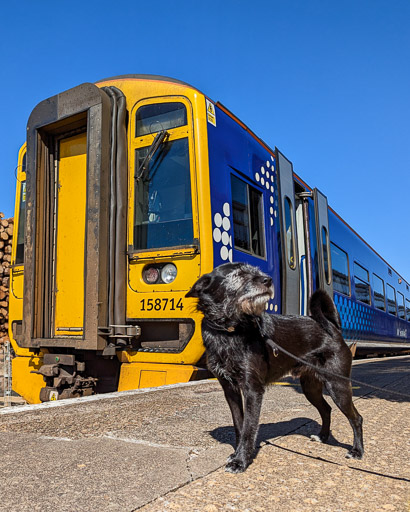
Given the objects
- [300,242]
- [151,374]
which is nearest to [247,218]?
[300,242]

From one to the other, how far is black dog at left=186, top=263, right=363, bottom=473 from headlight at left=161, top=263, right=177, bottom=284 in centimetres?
182

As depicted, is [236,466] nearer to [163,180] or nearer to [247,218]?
[163,180]

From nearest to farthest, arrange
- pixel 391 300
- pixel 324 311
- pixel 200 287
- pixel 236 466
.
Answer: pixel 236 466 → pixel 200 287 → pixel 324 311 → pixel 391 300

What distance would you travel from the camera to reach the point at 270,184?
6191 mm

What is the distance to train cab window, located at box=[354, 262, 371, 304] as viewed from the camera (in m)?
10.4

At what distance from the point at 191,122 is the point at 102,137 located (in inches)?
36.5

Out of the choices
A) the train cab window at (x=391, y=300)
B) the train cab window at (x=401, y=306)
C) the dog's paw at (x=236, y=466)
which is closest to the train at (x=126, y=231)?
the dog's paw at (x=236, y=466)

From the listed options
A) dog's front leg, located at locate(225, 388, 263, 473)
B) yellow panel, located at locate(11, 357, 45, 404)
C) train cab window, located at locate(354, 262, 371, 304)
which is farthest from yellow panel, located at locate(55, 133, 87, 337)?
train cab window, located at locate(354, 262, 371, 304)

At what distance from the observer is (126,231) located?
4.91 m

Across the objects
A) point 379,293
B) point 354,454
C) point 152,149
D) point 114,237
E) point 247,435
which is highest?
point 152,149

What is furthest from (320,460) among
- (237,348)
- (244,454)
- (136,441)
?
(136,441)

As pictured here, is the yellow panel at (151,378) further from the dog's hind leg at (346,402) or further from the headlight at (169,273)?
the dog's hind leg at (346,402)

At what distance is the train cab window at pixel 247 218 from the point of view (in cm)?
520

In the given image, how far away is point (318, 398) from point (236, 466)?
3.19ft
